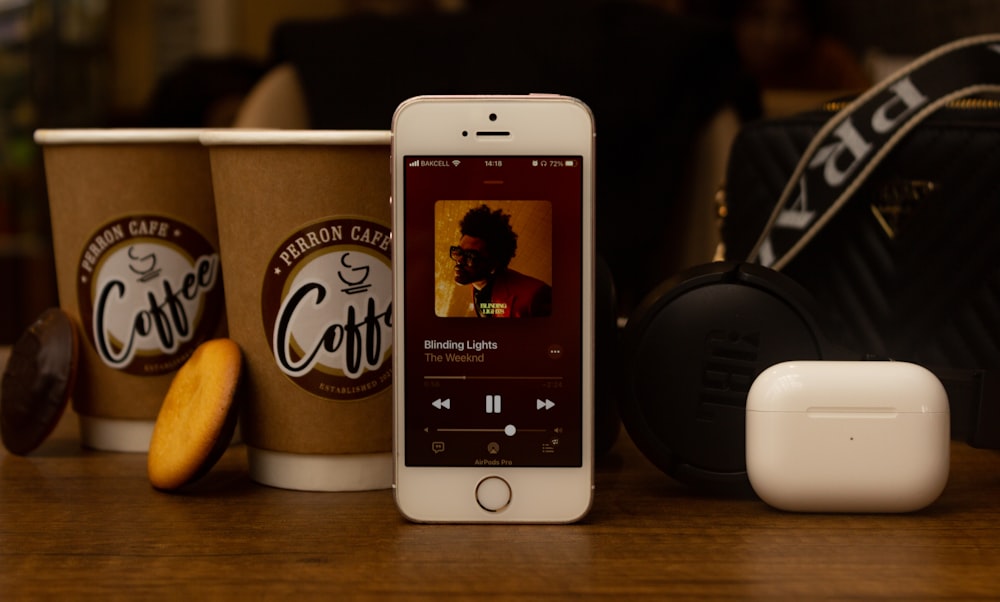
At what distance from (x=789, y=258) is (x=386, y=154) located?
0.34 m

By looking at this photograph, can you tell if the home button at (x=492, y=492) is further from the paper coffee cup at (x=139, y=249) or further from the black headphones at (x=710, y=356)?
the paper coffee cup at (x=139, y=249)

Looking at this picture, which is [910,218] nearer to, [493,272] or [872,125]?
[872,125]

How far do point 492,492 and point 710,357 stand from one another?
5.6 inches

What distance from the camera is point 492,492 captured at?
1.71 feet

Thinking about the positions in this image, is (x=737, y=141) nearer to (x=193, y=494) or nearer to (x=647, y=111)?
(x=647, y=111)

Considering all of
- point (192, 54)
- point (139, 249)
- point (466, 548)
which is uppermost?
point (192, 54)

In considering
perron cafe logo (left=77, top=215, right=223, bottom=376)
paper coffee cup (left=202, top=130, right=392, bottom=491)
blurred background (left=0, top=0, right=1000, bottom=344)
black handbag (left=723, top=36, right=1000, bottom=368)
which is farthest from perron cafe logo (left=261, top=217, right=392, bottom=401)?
blurred background (left=0, top=0, right=1000, bottom=344)

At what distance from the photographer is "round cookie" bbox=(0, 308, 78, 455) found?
25.0 inches

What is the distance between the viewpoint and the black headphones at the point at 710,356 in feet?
1.83

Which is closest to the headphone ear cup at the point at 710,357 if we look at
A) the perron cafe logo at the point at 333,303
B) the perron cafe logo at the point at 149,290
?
the perron cafe logo at the point at 333,303

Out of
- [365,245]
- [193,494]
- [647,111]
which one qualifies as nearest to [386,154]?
[365,245]

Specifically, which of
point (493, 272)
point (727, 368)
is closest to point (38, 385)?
point (493, 272)

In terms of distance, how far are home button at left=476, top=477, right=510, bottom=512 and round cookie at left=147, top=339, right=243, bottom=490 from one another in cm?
14

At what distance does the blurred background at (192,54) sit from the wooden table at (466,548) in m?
0.87
